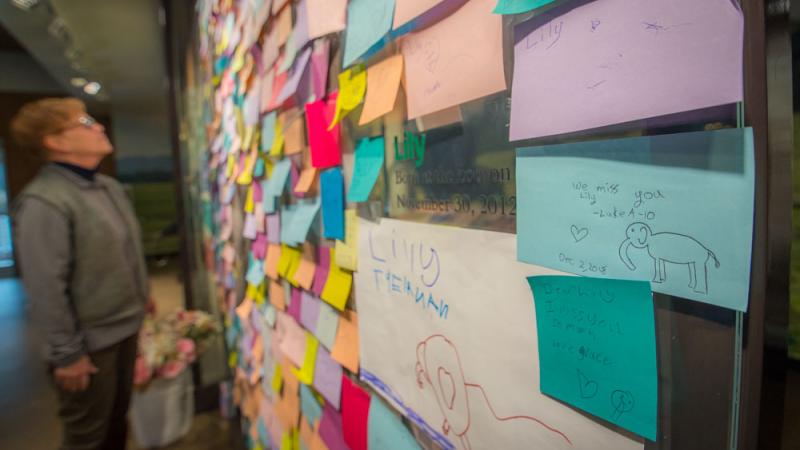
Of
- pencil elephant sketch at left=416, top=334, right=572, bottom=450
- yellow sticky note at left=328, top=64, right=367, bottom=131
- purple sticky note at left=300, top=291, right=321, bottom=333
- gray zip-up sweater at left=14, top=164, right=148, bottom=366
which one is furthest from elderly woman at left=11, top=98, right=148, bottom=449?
pencil elephant sketch at left=416, top=334, right=572, bottom=450

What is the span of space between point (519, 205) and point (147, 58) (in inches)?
178

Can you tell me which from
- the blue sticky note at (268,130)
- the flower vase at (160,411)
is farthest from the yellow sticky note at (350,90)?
the flower vase at (160,411)

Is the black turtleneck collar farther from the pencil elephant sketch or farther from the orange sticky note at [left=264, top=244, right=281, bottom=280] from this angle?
the pencil elephant sketch

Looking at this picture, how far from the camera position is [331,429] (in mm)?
742

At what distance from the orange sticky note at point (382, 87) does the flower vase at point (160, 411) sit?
6.28 ft

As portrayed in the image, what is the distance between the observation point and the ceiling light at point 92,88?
207 inches

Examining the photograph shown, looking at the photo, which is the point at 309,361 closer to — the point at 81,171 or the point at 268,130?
the point at 268,130

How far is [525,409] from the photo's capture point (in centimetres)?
36

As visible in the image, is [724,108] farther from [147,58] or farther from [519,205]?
[147,58]

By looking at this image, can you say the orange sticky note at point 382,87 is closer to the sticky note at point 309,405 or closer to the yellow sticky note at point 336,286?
the yellow sticky note at point 336,286

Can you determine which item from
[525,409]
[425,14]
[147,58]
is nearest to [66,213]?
[425,14]

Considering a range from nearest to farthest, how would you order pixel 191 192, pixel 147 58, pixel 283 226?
pixel 283 226, pixel 191 192, pixel 147 58

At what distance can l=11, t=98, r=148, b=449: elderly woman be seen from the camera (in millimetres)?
1150

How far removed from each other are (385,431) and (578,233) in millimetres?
416
